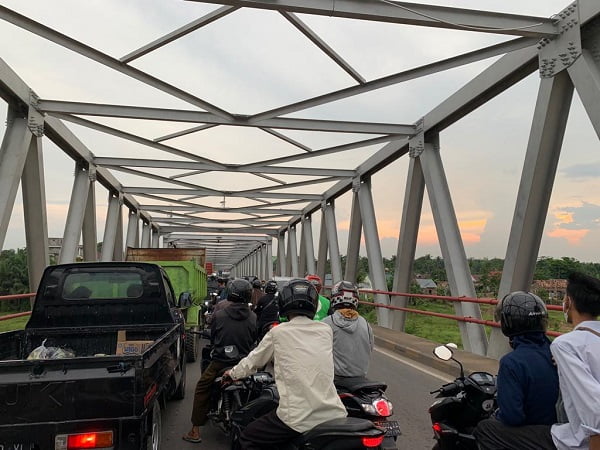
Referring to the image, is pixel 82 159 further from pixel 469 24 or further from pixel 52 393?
pixel 52 393

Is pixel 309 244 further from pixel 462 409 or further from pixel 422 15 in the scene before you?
pixel 462 409

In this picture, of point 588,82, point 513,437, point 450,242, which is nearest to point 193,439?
point 513,437

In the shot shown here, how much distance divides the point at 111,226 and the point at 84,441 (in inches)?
758

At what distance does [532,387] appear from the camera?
260 centimetres

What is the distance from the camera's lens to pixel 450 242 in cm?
1177

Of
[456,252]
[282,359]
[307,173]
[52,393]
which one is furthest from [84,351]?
[307,173]

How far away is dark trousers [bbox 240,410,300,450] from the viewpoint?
306 centimetres

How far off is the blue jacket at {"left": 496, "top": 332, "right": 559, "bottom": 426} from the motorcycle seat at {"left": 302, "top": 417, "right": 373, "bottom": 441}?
780 mm

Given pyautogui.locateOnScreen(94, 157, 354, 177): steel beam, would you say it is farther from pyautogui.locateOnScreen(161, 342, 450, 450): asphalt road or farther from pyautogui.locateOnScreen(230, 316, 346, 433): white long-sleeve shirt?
pyautogui.locateOnScreen(230, 316, 346, 433): white long-sleeve shirt

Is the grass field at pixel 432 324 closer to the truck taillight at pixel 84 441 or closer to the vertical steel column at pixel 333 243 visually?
the vertical steel column at pixel 333 243

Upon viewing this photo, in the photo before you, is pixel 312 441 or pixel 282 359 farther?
pixel 282 359

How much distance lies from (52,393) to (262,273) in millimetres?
50358

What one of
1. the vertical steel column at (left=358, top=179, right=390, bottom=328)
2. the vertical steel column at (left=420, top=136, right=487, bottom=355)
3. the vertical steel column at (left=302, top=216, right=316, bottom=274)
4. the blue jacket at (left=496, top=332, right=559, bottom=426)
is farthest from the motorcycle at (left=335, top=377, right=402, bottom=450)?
the vertical steel column at (left=302, top=216, right=316, bottom=274)

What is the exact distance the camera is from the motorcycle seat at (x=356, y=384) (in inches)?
153
